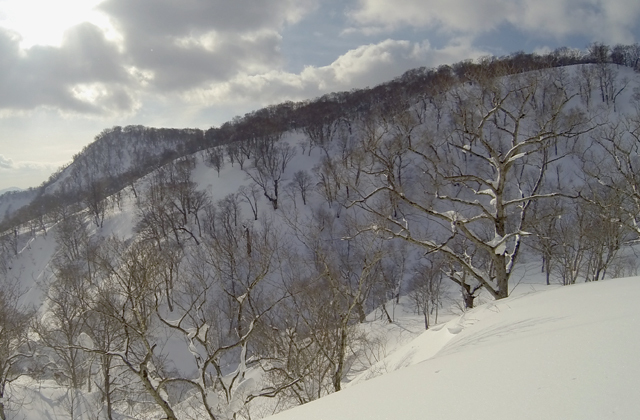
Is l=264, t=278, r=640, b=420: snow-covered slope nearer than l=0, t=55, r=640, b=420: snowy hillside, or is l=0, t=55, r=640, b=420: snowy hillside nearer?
l=264, t=278, r=640, b=420: snow-covered slope

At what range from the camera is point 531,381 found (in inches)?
87.0

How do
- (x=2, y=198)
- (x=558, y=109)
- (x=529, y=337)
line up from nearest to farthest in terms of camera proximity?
1. (x=529, y=337)
2. (x=558, y=109)
3. (x=2, y=198)

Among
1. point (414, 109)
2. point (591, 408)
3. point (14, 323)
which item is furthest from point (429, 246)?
point (414, 109)

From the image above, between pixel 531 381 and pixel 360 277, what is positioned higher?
pixel 531 381

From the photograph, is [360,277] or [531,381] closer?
[531,381]

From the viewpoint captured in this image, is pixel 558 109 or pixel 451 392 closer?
pixel 451 392

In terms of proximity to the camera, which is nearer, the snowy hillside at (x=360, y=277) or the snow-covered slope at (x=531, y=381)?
the snow-covered slope at (x=531, y=381)

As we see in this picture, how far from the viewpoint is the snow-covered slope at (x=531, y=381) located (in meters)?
1.88

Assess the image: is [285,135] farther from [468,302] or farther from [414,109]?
[468,302]

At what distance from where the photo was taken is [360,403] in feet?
8.55

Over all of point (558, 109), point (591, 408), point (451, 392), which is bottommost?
point (451, 392)

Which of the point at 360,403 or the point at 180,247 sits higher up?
the point at 360,403

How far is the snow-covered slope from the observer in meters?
1.88

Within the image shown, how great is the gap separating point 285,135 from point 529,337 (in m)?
65.5
